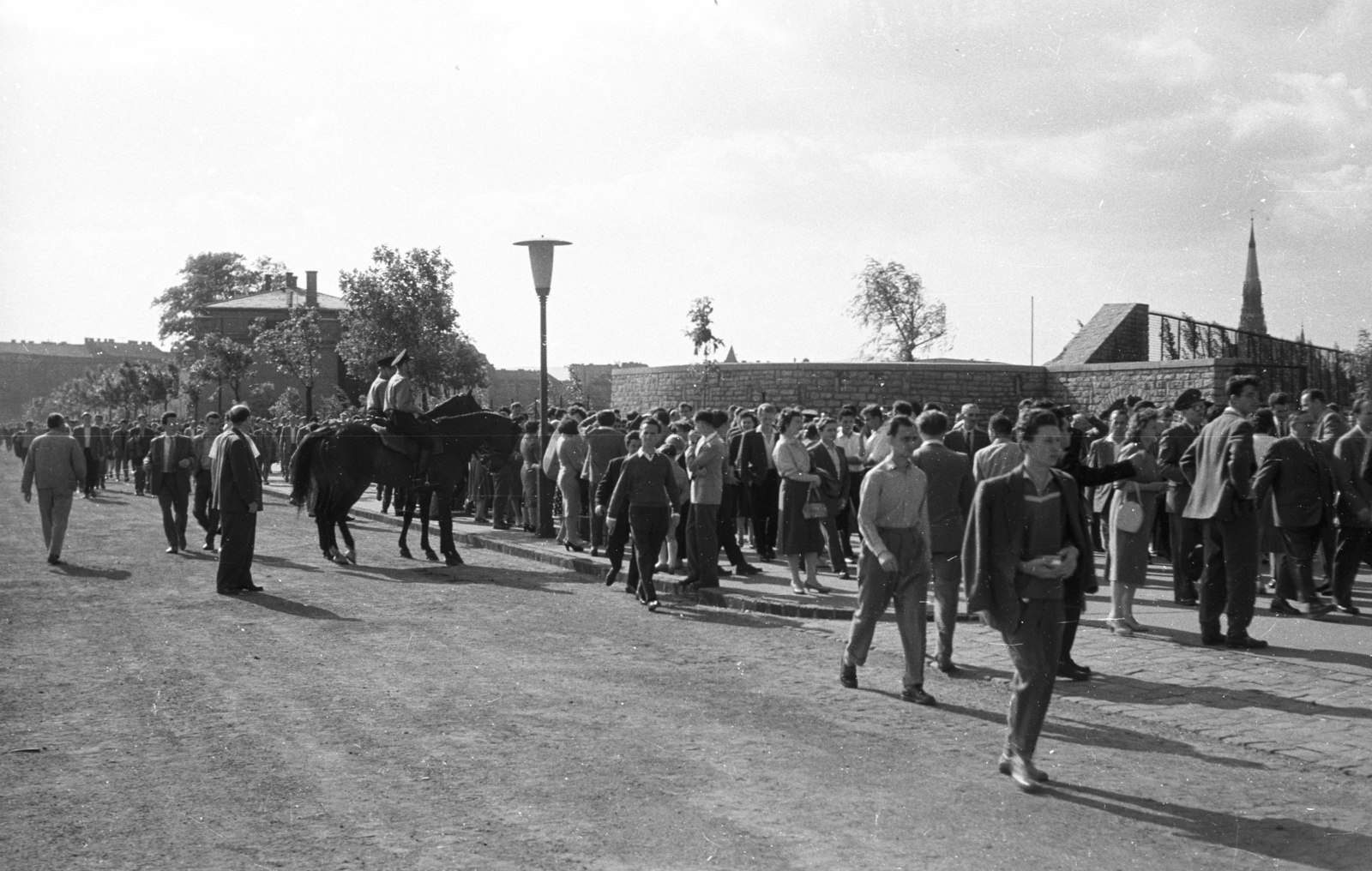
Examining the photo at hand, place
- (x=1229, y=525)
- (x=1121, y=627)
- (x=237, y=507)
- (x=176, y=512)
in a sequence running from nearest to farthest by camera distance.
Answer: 1. (x=1229, y=525)
2. (x=1121, y=627)
3. (x=237, y=507)
4. (x=176, y=512)

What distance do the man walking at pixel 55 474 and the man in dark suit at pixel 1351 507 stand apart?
13.8 meters

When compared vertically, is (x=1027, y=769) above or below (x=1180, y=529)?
below

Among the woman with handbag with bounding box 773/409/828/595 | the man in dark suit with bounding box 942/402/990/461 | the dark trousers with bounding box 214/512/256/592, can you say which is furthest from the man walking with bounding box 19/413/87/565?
the man in dark suit with bounding box 942/402/990/461

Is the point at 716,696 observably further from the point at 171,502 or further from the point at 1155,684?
the point at 171,502

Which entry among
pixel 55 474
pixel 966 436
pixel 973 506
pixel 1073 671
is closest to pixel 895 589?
pixel 1073 671

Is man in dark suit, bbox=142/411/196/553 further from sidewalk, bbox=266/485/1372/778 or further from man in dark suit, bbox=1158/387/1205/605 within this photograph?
man in dark suit, bbox=1158/387/1205/605

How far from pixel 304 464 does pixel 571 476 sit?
3423 millimetres

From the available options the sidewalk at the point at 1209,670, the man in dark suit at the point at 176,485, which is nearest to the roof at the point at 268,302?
the man in dark suit at the point at 176,485

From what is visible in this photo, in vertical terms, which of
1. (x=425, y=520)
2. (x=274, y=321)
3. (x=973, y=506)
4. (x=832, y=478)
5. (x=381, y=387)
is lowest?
(x=425, y=520)

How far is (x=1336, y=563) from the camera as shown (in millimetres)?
11742

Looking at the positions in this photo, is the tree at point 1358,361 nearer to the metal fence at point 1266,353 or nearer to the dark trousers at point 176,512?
the metal fence at point 1266,353

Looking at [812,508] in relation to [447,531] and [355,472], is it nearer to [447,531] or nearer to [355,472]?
[447,531]

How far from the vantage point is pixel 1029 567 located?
20.6ft

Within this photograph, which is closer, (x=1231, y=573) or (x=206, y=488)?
(x=1231, y=573)
